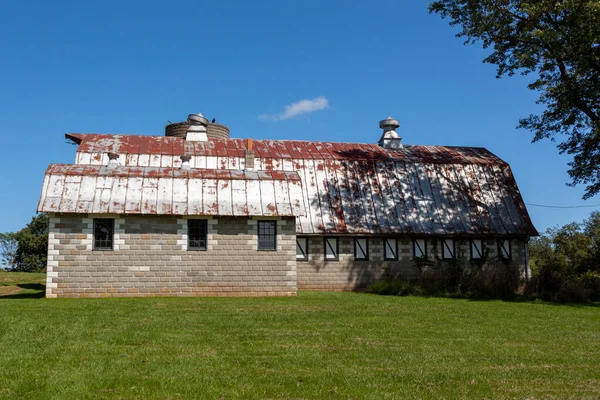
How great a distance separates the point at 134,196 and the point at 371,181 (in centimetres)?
1303

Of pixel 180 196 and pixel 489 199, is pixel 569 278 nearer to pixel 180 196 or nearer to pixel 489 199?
pixel 489 199

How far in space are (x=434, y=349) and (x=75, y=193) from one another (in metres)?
14.9

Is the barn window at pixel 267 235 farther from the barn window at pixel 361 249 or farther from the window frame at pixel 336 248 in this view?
the barn window at pixel 361 249

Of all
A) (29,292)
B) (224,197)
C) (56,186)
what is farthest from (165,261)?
(29,292)

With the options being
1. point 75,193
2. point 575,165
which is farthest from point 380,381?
point 575,165

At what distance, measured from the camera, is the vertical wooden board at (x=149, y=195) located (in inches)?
867

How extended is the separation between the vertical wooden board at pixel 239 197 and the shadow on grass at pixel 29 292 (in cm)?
774

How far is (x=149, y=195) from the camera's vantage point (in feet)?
74.2

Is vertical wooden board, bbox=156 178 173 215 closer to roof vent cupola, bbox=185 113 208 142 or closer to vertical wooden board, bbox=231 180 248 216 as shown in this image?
vertical wooden board, bbox=231 180 248 216

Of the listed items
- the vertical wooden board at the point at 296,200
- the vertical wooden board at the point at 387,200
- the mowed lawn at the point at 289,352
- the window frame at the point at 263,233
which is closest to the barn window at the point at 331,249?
the vertical wooden board at the point at 387,200

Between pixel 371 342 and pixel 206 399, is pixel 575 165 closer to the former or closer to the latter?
pixel 371 342

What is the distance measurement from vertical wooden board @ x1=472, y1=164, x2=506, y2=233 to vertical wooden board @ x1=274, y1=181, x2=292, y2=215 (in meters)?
11.9

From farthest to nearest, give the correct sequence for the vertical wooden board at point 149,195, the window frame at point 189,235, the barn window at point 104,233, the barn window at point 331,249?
the barn window at point 331,249 < the window frame at point 189,235 < the vertical wooden board at point 149,195 < the barn window at point 104,233

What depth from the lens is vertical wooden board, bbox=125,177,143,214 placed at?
21.9 m
